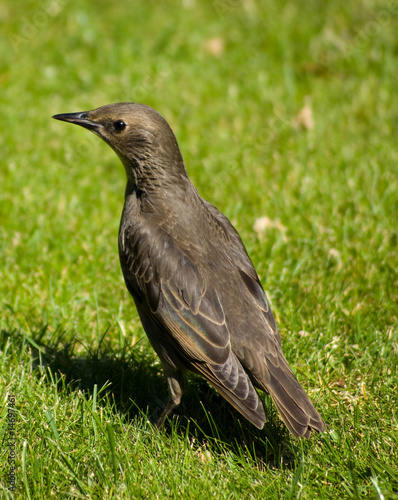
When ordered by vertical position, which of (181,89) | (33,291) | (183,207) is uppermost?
(181,89)

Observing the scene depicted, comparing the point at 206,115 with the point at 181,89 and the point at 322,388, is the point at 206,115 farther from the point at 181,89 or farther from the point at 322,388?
the point at 322,388

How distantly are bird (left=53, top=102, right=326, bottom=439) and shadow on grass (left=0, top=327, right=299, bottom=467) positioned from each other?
227mm

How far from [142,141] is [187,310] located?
122 cm

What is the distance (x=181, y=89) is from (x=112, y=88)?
2.74 feet

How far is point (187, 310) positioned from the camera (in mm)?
3955

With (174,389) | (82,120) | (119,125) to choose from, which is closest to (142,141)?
(119,125)

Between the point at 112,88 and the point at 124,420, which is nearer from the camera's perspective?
the point at 124,420

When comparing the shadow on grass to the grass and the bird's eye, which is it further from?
the bird's eye

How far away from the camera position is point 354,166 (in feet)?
22.7

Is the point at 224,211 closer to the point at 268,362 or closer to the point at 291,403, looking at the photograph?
the point at 268,362

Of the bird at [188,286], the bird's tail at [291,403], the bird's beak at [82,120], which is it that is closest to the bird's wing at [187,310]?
the bird at [188,286]

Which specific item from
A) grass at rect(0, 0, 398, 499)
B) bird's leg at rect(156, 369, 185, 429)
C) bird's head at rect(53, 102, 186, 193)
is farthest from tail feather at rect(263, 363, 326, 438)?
bird's head at rect(53, 102, 186, 193)

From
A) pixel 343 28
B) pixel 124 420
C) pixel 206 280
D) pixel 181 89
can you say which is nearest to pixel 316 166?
pixel 181 89

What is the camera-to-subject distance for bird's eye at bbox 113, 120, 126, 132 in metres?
4.49
